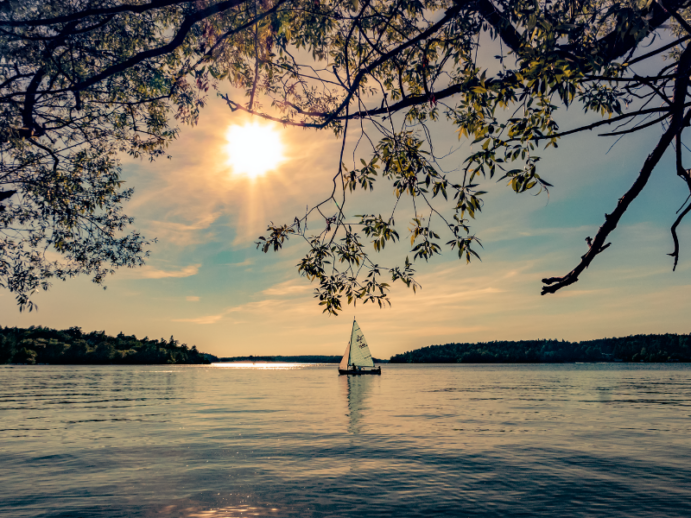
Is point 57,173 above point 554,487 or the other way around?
above

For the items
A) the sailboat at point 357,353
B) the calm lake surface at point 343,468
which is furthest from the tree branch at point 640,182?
the sailboat at point 357,353

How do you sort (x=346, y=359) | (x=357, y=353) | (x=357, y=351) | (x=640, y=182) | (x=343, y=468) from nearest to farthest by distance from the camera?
(x=640, y=182), (x=343, y=468), (x=357, y=351), (x=357, y=353), (x=346, y=359)

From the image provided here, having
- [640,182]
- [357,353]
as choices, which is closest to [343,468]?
[640,182]

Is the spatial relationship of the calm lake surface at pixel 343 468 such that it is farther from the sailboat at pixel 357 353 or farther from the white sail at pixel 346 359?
the white sail at pixel 346 359

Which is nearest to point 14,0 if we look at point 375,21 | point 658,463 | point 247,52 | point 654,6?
point 247,52

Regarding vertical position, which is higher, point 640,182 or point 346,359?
point 640,182

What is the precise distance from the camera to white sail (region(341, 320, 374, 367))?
112 m

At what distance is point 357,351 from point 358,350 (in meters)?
0.46

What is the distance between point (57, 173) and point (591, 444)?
2531 cm

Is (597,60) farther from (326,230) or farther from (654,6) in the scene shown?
(326,230)

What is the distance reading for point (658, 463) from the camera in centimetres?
1745

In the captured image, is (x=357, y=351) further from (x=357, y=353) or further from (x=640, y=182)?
(x=640, y=182)

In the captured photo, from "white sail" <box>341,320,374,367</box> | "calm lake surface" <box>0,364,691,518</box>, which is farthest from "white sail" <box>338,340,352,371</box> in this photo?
"calm lake surface" <box>0,364,691,518</box>

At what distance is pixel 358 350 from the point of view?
377 feet
